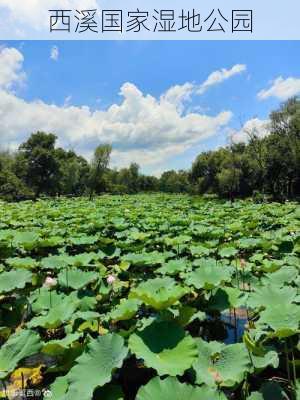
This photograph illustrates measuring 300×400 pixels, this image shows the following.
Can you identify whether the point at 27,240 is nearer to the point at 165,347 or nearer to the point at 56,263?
the point at 56,263

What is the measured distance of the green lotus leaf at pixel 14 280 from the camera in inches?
154

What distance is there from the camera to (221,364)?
2.48 m

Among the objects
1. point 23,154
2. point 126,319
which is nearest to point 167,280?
point 126,319

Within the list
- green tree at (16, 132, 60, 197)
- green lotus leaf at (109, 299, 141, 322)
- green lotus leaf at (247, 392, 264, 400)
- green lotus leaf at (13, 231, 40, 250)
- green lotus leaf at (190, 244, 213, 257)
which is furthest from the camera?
green tree at (16, 132, 60, 197)

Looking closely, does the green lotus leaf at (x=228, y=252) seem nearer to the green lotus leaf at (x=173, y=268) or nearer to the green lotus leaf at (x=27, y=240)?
the green lotus leaf at (x=173, y=268)

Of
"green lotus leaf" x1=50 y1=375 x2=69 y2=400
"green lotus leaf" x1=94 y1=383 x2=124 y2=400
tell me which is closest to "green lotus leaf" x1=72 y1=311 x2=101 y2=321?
"green lotus leaf" x1=50 y1=375 x2=69 y2=400

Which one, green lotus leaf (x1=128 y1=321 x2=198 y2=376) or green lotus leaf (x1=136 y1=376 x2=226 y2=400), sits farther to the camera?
green lotus leaf (x1=128 y1=321 x2=198 y2=376)

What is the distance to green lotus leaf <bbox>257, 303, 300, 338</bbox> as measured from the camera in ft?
7.93

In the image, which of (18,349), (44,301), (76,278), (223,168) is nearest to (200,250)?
(76,278)

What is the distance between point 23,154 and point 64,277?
41611 millimetres

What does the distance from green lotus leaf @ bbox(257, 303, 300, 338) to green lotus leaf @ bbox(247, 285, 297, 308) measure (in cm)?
30

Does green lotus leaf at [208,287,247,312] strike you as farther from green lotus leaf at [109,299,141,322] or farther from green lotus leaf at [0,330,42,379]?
→ green lotus leaf at [0,330,42,379]

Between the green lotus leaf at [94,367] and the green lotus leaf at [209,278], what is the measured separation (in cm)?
125

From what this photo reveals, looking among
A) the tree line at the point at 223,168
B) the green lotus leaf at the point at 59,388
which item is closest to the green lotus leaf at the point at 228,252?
the green lotus leaf at the point at 59,388
